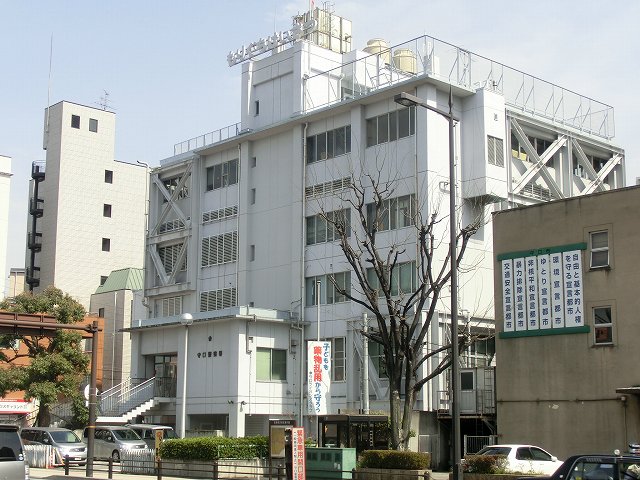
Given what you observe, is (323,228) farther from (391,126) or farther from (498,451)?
(498,451)

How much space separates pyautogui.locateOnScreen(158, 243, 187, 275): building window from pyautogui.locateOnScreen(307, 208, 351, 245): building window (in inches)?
441

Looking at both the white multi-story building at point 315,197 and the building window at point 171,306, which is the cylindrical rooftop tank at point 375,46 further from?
the building window at point 171,306

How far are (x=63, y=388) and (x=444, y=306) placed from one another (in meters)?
22.8

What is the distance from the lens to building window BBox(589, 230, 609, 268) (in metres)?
31.6

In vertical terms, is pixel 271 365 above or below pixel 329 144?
below

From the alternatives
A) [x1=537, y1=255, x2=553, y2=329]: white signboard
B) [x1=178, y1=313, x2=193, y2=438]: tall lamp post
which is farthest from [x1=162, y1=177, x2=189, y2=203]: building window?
[x1=537, y1=255, x2=553, y2=329]: white signboard

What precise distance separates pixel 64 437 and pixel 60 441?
0.48 m

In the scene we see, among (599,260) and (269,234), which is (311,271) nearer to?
(269,234)

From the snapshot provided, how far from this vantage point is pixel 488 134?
47.3 metres

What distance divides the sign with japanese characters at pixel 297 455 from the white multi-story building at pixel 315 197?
16758 millimetres

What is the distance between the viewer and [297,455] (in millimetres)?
24531

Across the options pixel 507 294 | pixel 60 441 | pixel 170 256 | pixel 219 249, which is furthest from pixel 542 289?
pixel 170 256

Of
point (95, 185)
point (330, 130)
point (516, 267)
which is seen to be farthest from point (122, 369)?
point (516, 267)

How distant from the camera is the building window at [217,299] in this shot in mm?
54344
